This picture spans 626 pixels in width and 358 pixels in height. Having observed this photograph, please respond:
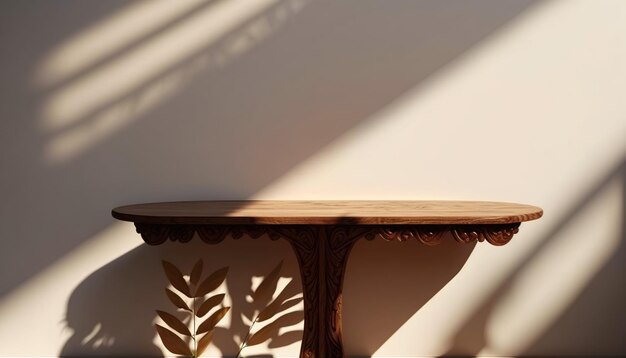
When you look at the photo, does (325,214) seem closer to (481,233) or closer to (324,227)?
(324,227)

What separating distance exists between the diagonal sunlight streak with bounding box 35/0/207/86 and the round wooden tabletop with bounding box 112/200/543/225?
70 centimetres

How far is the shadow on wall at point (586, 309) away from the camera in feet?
7.71

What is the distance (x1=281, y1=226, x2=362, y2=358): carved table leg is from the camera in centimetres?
Answer: 196

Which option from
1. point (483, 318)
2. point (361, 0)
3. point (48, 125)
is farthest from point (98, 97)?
point (483, 318)

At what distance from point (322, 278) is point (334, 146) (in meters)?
0.60

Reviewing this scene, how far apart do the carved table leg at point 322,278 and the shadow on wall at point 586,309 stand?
2.14 feet

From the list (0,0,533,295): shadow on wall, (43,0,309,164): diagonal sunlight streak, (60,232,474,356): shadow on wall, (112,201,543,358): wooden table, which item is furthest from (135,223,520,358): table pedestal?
(43,0,309,164): diagonal sunlight streak

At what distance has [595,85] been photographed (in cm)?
232

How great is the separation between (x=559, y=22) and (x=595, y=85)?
0.30m

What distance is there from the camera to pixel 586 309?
2357 millimetres

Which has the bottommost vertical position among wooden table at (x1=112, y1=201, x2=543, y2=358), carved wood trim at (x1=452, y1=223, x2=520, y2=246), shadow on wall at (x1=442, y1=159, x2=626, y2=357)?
shadow on wall at (x1=442, y1=159, x2=626, y2=357)

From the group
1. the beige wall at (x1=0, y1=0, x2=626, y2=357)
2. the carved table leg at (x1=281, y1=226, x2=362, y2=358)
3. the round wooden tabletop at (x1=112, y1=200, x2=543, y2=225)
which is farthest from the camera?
the beige wall at (x1=0, y1=0, x2=626, y2=357)

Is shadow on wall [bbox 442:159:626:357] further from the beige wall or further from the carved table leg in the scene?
the carved table leg

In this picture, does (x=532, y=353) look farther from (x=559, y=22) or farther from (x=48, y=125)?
(x=48, y=125)
